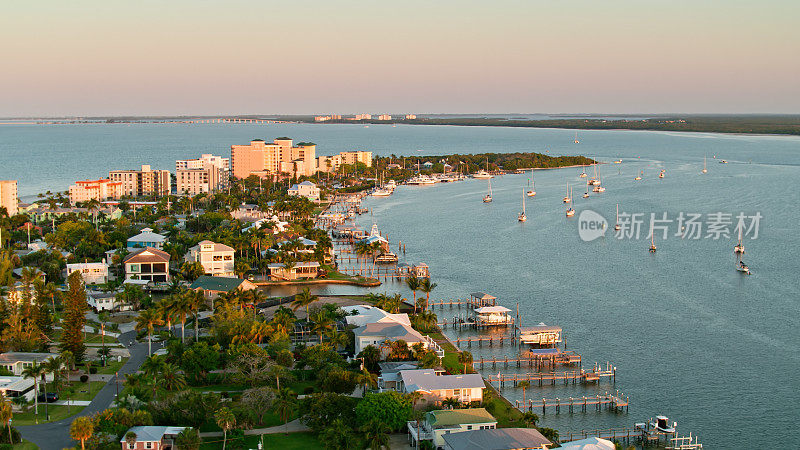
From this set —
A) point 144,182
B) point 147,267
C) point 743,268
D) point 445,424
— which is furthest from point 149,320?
point 144,182

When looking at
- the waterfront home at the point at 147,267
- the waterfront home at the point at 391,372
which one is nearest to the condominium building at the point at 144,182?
the waterfront home at the point at 147,267

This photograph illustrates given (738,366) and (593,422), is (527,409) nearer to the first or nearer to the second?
(593,422)

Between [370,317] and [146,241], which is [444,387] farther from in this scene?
[146,241]

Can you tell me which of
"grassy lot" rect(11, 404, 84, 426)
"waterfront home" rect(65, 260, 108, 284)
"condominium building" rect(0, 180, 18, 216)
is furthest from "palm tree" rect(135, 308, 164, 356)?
"condominium building" rect(0, 180, 18, 216)

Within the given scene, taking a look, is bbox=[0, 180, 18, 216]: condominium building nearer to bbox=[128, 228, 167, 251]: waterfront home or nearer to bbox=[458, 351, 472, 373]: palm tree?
bbox=[128, 228, 167, 251]: waterfront home

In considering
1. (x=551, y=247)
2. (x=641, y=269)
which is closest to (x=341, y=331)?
(x=641, y=269)

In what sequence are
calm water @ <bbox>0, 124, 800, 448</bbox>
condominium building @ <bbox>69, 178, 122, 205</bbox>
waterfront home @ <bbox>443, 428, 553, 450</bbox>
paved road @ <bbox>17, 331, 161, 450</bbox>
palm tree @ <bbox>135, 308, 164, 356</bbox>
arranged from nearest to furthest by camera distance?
waterfront home @ <bbox>443, 428, 553, 450</bbox>
paved road @ <bbox>17, 331, 161, 450</bbox>
calm water @ <bbox>0, 124, 800, 448</bbox>
palm tree @ <bbox>135, 308, 164, 356</bbox>
condominium building @ <bbox>69, 178, 122, 205</bbox>

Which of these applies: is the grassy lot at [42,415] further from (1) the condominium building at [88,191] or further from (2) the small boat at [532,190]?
(2) the small boat at [532,190]
